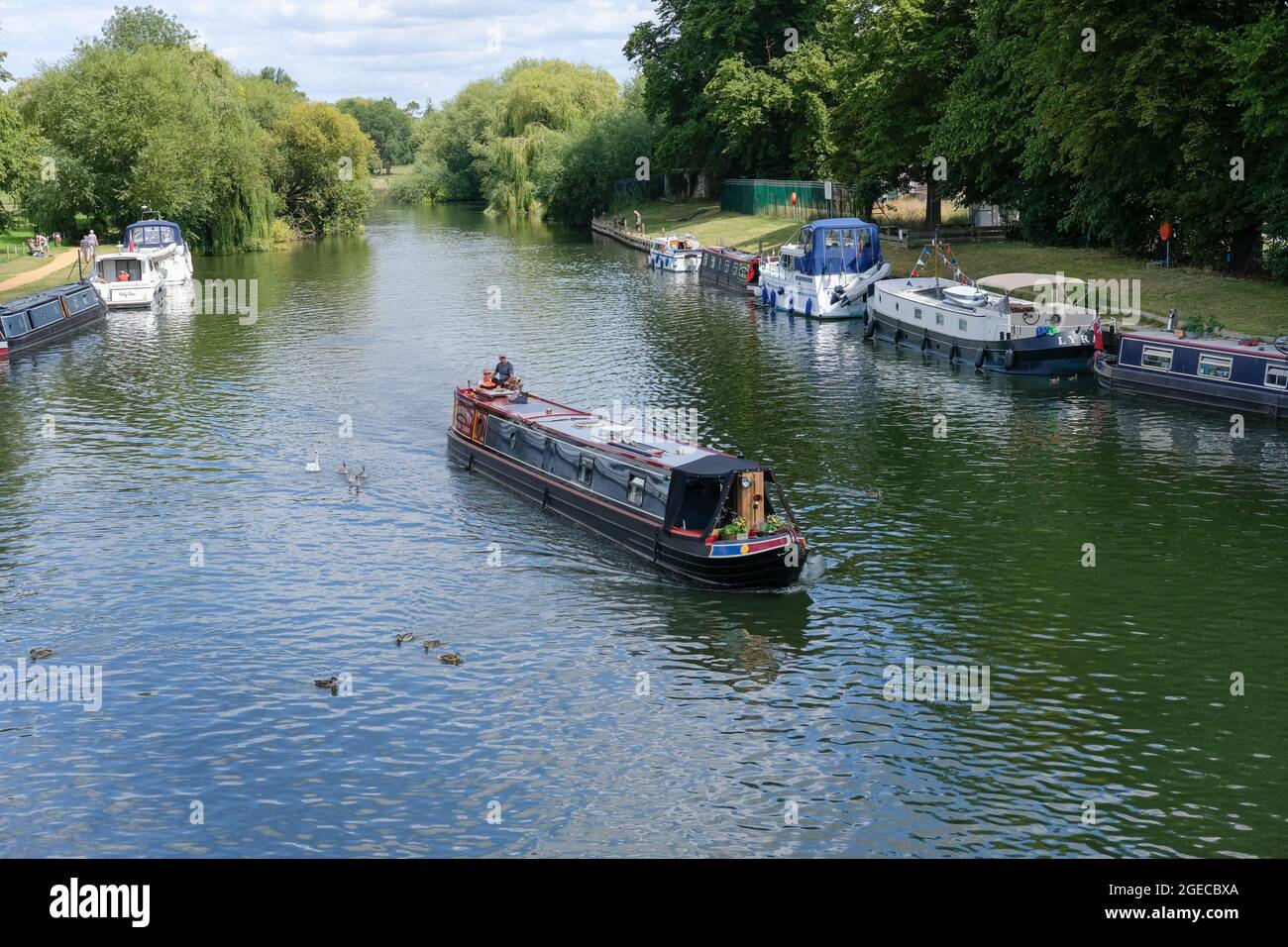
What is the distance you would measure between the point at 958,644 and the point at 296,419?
27.9 meters

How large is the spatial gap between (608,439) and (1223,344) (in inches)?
919

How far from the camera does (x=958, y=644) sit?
26.5m

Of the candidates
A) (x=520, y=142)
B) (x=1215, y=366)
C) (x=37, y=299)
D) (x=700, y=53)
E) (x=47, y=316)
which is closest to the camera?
(x=1215, y=366)

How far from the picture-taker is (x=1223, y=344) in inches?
1804

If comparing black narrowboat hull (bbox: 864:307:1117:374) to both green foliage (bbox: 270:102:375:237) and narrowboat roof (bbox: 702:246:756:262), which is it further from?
green foliage (bbox: 270:102:375:237)

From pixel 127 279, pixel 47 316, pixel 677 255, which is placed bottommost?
pixel 47 316

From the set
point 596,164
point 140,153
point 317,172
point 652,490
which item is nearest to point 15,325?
point 140,153

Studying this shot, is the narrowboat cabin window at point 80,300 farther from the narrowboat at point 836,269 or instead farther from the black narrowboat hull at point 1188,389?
the black narrowboat hull at point 1188,389

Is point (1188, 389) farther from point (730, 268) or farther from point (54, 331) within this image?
point (54, 331)

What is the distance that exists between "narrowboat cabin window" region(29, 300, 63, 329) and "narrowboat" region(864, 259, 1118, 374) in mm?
37893

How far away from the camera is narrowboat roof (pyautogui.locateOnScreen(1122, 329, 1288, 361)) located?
44.3m

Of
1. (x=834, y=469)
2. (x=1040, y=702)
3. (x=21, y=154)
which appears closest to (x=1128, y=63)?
(x=834, y=469)

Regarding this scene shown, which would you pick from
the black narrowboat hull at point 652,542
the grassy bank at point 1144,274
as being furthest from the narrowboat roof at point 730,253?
the black narrowboat hull at point 652,542

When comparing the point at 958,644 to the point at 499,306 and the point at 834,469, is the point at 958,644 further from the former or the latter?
the point at 499,306
